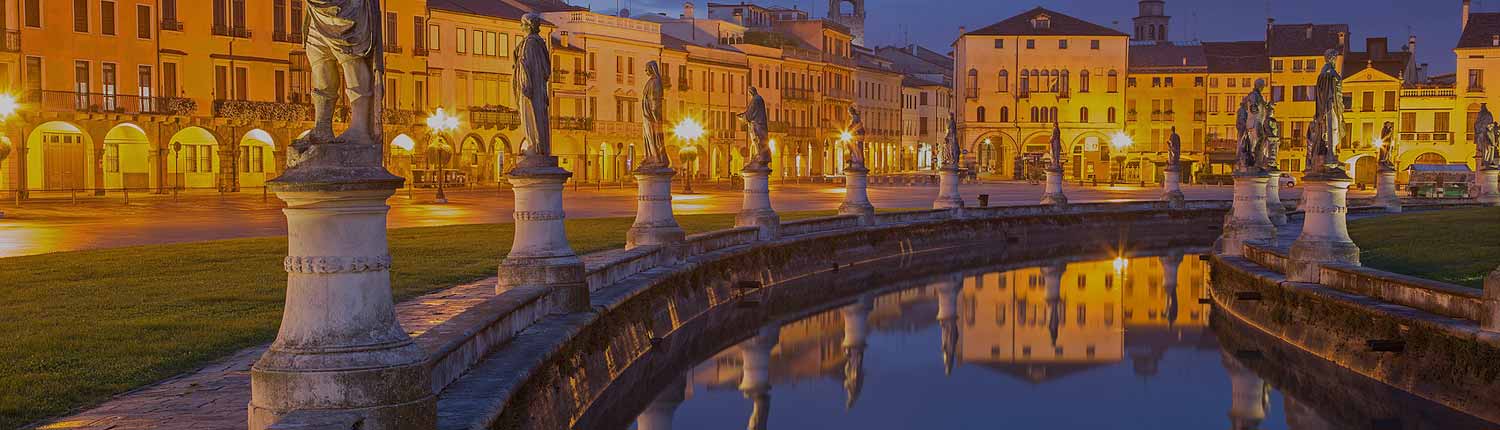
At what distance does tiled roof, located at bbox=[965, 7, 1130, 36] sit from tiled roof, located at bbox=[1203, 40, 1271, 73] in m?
8.13

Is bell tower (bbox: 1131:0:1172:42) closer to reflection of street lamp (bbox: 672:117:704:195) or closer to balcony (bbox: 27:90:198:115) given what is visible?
reflection of street lamp (bbox: 672:117:704:195)

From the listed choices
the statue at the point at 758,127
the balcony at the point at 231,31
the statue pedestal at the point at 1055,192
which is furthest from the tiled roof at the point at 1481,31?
the statue at the point at 758,127

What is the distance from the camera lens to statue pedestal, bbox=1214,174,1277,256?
25.5m

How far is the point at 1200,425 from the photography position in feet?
50.2

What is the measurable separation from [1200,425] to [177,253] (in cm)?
1434

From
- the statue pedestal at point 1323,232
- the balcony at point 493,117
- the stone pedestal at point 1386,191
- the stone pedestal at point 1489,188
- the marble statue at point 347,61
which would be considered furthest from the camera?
the balcony at point 493,117

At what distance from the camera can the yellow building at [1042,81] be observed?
320 ft

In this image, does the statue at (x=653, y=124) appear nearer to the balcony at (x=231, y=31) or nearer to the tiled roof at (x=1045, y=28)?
the balcony at (x=231, y=31)

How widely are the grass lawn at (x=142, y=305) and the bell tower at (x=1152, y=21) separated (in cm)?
10834

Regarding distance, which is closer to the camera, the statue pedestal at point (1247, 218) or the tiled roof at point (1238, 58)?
the statue pedestal at point (1247, 218)

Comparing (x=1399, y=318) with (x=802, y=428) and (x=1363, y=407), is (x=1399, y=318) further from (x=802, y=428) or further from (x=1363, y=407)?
(x=802, y=428)

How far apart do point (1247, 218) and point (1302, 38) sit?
80.4 m

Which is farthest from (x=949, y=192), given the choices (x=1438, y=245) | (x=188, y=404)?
(x=188, y=404)

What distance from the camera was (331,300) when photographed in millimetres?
7730
